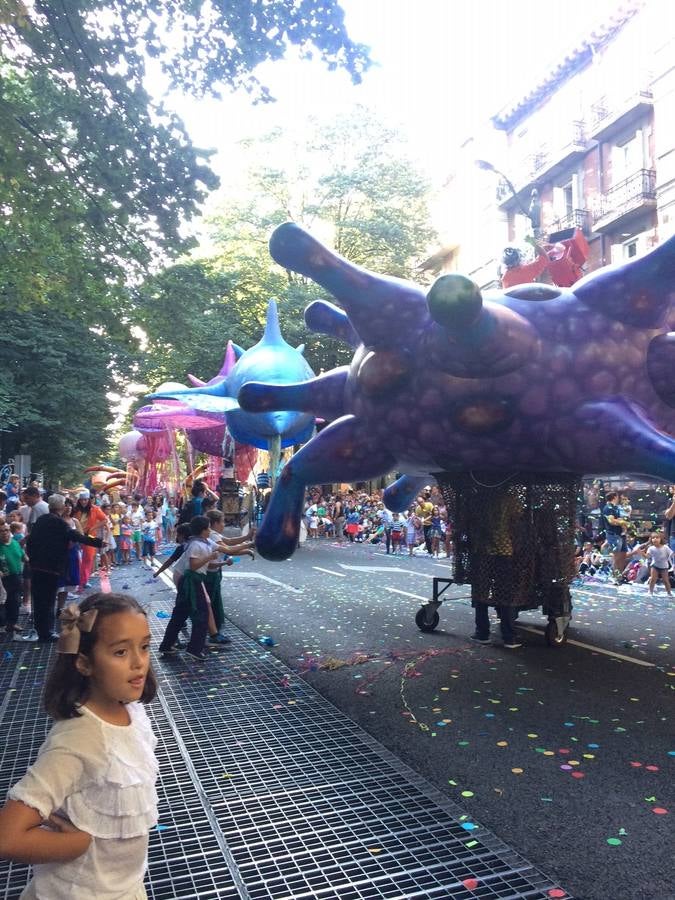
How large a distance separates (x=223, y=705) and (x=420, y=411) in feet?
8.22

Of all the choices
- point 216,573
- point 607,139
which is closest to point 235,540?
point 216,573

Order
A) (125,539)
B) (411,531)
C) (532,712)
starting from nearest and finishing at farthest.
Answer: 1. (532,712)
2. (125,539)
3. (411,531)

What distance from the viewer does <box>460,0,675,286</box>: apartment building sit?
20609mm

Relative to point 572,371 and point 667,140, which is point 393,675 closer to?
point 572,371

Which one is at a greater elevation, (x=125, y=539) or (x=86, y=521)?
(x=86, y=521)

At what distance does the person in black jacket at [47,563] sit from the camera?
7086 mm

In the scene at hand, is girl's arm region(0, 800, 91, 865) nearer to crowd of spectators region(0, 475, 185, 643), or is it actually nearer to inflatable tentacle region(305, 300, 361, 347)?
inflatable tentacle region(305, 300, 361, 347)

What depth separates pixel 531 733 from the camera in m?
4.54

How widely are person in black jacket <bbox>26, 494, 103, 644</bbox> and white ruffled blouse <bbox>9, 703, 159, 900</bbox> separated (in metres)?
5.85

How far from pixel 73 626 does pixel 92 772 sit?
0.33 meters

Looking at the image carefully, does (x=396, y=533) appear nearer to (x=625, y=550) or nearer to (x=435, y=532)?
(x=435, y=532)

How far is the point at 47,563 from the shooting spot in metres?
7.09

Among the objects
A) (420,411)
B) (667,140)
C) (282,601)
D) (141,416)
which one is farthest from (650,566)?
(667,140)

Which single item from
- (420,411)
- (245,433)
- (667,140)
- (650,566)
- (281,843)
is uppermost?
(667,140)
